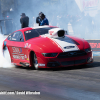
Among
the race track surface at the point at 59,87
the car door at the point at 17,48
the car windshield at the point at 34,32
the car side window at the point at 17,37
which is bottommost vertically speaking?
the race track surface at the point at 59,87

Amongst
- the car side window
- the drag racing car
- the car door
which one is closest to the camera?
the drag racing car

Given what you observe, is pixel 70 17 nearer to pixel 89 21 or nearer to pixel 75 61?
pixel 89 21

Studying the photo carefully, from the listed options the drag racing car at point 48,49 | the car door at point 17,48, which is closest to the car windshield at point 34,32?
the drag racing car at point 48,49

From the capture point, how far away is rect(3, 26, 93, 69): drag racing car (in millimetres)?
6094

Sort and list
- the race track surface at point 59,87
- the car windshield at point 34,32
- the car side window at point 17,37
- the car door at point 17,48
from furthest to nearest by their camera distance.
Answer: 1. the car side window at point 17,37
2. the car windshield at point 34,32
3. the car door at point 17,48
4. the race track surface at point 59,87

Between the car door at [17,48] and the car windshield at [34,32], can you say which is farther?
the car windshield at [34,32]

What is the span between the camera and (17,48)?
23.2ft

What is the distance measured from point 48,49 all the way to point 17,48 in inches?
50.8

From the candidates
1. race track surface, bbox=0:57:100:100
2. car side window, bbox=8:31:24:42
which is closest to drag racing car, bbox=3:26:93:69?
car side window, bbox=8:31:24:42

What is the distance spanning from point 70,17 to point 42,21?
19.5m

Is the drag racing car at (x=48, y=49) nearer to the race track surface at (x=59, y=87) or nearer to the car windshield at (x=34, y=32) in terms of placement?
the car windshield at (x=34, y=32)

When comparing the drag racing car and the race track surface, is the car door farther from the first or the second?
the race track surface

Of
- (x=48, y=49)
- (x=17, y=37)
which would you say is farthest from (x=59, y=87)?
(x=17, y=37)

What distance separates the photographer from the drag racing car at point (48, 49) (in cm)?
609
